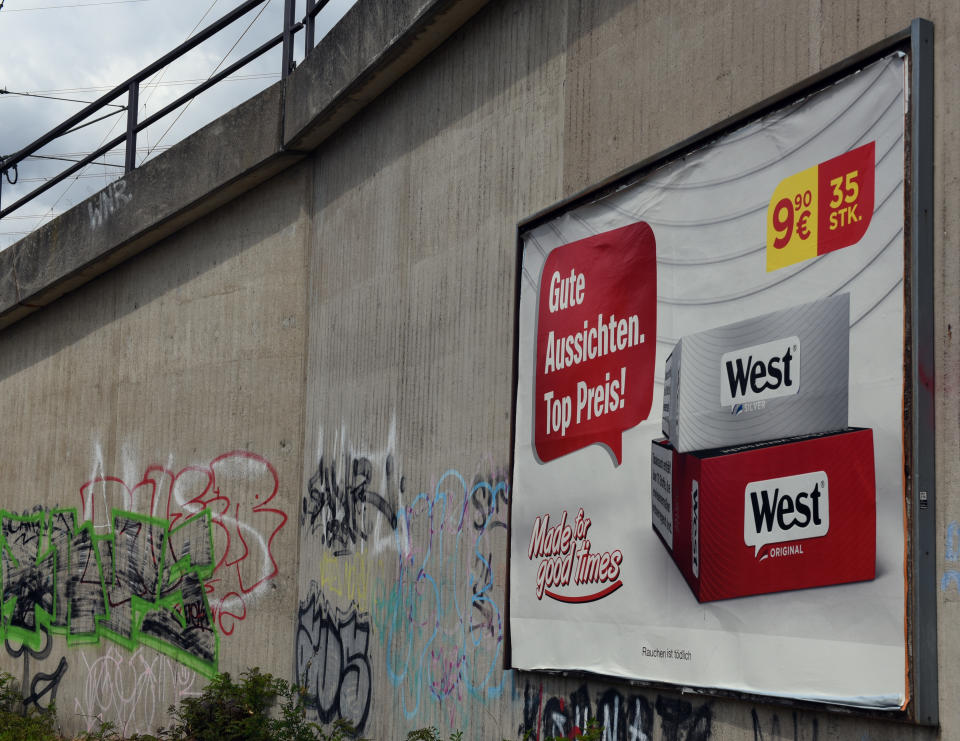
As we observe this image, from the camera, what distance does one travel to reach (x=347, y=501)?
8.36 m

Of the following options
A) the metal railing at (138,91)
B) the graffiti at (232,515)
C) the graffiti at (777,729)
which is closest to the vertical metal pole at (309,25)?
the metal railing at (138,91)

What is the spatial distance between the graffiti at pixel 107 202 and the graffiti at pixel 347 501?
3.97 metres

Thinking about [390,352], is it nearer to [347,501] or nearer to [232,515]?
[347,501]

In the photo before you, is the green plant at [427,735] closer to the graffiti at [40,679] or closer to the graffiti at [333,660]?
Answer: the graffiti at [333,660]

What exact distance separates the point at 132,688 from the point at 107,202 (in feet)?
15.2

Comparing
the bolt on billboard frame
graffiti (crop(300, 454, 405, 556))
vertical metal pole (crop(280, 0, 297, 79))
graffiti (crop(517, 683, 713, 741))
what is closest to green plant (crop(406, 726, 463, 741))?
graffiti (crop(517, 683, 713, 741))

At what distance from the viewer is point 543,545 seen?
630 centimetres

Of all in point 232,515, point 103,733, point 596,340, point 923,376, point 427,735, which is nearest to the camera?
point 923,376

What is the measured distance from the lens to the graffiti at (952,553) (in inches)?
159

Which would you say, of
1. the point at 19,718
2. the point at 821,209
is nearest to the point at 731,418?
the point at 821,209

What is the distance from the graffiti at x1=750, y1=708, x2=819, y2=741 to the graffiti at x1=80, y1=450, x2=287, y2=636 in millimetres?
4985

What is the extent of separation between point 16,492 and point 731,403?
9574 millimetres

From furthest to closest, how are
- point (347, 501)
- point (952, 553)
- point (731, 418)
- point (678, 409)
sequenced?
point (347, 501) < point (678, 409) < point (731, 418) < point (952, 553)

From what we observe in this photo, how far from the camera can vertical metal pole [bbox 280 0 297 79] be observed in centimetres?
989
